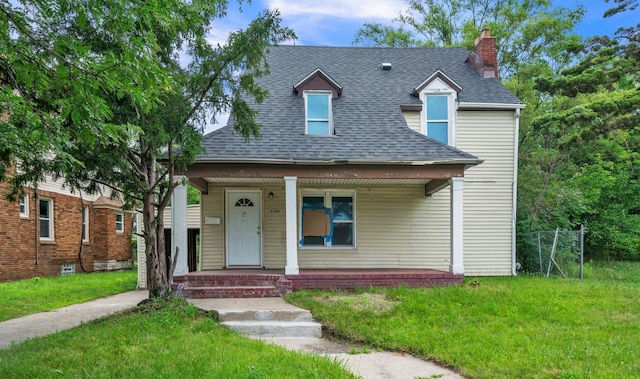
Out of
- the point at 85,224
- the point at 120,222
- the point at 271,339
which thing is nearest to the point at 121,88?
the point at 271,339

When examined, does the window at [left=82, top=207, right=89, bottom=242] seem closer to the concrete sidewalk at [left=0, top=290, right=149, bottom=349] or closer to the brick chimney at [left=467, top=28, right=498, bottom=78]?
the concrete sidewalk at [left=0, top=290, right=149, bottom=349]

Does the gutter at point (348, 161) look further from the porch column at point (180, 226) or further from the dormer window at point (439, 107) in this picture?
the dormer window at point (439, 107)

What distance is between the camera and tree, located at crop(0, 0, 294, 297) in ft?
13.7

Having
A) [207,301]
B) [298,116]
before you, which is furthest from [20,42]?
[298,116]

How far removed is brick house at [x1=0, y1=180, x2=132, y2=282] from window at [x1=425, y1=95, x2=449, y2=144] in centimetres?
943

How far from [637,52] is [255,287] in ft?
45.4

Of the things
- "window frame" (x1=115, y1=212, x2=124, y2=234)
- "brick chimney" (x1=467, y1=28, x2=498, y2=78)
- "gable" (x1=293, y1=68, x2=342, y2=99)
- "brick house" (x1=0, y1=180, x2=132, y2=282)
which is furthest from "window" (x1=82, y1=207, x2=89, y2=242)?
"brick chimney" (x1=467, y1=28, x2=498, y2=78)

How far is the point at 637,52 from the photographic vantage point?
1398 cm

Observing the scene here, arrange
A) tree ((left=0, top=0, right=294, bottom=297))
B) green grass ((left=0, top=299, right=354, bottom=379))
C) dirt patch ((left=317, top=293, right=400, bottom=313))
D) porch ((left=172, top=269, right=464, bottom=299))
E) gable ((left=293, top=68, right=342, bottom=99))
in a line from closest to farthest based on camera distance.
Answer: tree ((left=0, top=0, right=294, bottom=297))
green grass ((left=0, top=299, right=354, bottom=379))
dirt patch ((left=317, top=293, right=400, bottom=313))
porch ((left=172, top=269, right=464, bottom=299))
gable ((left=293, top=68, right=342, bottom=99))

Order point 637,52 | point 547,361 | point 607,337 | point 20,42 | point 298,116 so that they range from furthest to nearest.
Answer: point 637,52, point 298,116, point 607,337, point 547,361, point 20,42

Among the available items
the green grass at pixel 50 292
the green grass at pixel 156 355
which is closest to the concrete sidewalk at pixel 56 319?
the green grass at pixel 50 292

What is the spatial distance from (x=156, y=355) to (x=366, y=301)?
3944 mm

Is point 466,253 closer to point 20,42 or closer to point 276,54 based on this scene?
point 276,54

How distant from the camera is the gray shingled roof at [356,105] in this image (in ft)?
32.5
